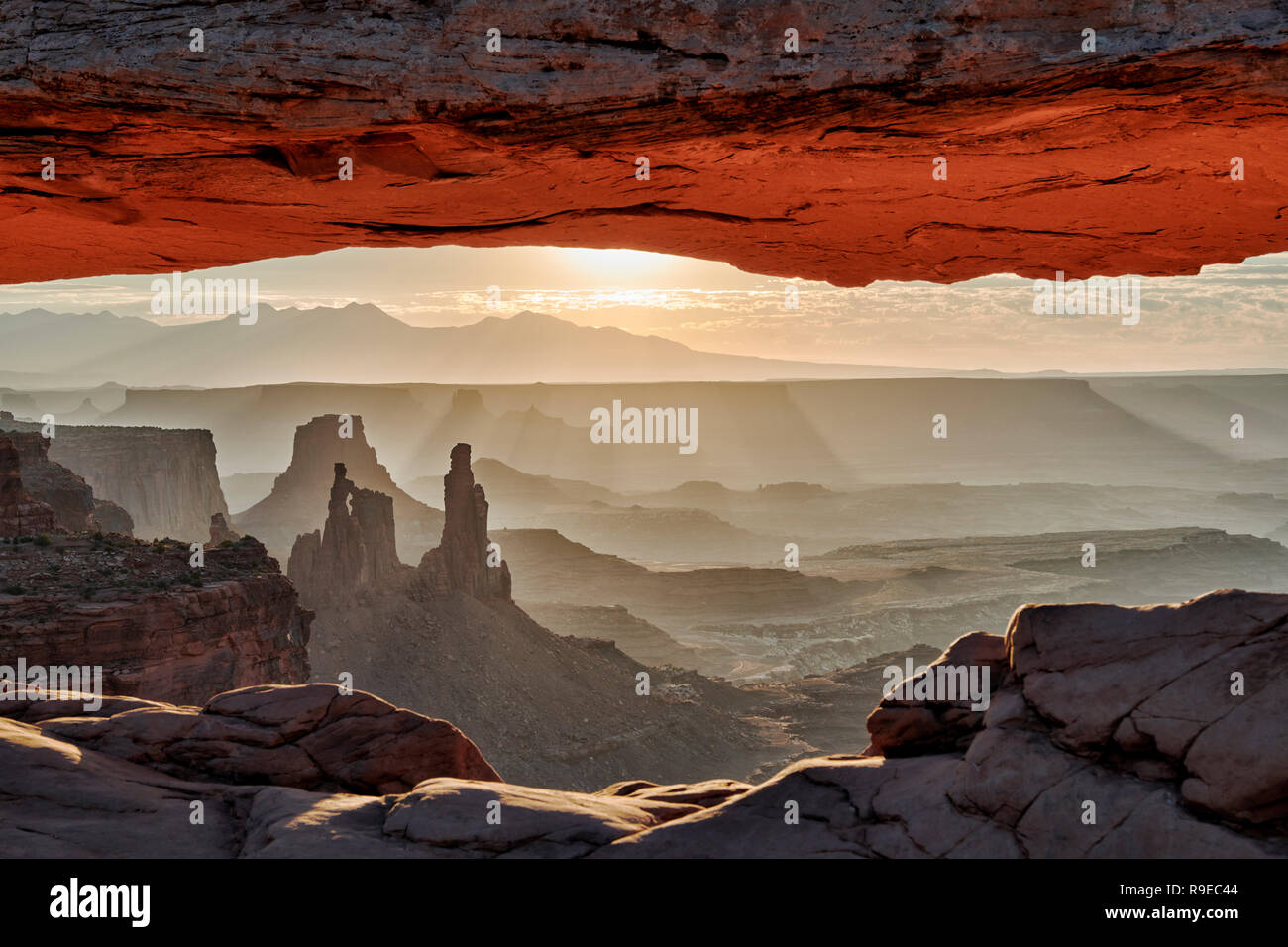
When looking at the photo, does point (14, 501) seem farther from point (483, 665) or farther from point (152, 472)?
Answer: point (152, 472)

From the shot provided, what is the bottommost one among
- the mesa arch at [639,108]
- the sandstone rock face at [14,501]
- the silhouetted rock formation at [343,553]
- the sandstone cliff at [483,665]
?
the sandstone cliff at [483,665]

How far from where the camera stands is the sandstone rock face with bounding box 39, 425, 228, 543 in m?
87.6

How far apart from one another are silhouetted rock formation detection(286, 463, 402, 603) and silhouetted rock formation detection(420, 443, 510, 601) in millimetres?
2836

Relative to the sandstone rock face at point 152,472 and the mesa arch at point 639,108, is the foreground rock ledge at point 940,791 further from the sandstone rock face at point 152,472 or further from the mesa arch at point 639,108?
the sandstone rock face at point 152,472

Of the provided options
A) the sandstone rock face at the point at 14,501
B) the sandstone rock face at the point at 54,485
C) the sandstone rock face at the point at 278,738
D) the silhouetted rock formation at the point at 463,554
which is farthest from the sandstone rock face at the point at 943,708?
the sandstone rock face at the point at 54,485

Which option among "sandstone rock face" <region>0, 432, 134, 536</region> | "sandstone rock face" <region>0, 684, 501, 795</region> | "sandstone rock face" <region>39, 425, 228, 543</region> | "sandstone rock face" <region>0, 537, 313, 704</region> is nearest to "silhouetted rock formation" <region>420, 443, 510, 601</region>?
"sandstone rock face" <region>0, 432, 134, 536</region>

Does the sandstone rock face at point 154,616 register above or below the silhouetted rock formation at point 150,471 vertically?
below

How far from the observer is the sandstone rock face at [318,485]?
101625 millimetres

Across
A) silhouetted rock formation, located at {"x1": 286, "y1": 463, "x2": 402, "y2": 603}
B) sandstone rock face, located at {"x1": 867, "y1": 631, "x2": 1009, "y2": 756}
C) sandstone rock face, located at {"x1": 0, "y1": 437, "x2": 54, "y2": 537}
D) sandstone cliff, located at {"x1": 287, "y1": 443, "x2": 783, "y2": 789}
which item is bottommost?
sandstone cliff, located at {"x1": 287, "y1": 443, "x2": 783, "y2": 789}

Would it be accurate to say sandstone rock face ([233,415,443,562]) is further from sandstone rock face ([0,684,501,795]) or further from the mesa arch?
the mesa arch

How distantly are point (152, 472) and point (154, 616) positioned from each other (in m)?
70.3

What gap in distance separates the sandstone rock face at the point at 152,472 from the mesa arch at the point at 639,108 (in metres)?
87.1

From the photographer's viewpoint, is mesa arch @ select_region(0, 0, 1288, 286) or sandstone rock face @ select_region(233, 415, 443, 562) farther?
sandstone rock face @ select_region(233, 415, 443, 562)
